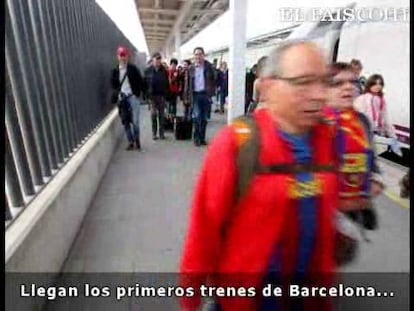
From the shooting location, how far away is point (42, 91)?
3691mm

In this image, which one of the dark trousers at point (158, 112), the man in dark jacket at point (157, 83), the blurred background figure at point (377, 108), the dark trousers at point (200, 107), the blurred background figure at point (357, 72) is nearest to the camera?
the blurred background figure at point (357, 72)

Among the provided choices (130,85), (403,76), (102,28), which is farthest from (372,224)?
(102,28)

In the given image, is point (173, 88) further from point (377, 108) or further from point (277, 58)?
point (277, 58)

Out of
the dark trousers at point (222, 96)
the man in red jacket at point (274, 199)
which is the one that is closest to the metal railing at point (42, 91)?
the man in red jacket at point (274, 199)

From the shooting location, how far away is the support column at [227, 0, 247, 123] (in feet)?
28.4

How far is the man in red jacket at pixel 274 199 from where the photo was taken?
1449 mm

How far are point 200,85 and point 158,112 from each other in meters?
1.35

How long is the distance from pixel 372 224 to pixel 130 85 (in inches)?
220

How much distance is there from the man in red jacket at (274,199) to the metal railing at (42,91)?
154 cm

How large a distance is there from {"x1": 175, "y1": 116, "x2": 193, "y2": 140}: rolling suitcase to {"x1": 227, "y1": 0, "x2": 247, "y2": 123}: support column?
97 centimetres

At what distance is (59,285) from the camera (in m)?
3.09

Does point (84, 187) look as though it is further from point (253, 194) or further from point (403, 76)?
point (403, 76)

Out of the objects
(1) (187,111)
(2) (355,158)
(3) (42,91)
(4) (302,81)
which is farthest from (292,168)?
(1) (187,111)

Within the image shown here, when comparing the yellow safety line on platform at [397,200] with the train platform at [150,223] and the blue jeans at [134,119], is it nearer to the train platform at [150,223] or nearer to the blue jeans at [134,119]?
the train platform at [150,223]
